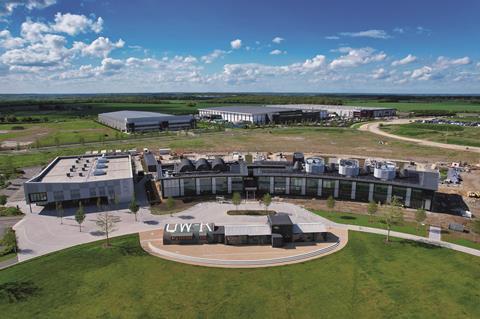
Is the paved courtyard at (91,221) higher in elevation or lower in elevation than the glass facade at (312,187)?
lower

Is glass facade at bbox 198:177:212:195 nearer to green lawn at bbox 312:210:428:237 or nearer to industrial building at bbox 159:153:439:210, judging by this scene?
industrial building at bbox 159:153:439:210

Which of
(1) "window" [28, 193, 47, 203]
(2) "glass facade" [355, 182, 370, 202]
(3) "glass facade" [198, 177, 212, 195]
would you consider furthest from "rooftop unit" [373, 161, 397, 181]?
(1) "window" [28, 193, 47, 203]

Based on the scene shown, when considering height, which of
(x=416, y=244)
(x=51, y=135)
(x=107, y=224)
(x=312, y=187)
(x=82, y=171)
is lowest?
(x=416, y=244)

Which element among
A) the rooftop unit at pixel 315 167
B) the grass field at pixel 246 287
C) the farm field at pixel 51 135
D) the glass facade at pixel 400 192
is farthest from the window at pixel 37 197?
the farm field at pixel 51 135

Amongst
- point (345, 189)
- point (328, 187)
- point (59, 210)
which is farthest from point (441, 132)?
point (59, 210)

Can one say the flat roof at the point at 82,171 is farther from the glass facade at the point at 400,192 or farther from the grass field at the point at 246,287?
the glass facade at the point at 400,192

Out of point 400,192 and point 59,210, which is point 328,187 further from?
point 59,210

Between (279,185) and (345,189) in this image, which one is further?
(279,185)
